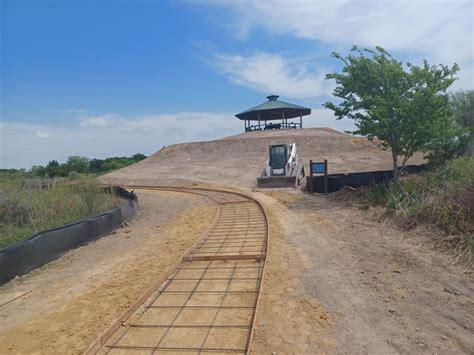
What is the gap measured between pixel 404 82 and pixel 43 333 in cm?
1374

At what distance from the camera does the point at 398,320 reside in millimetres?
4512

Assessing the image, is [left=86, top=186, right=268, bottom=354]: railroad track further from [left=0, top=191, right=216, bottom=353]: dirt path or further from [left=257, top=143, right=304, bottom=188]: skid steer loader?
[left=257, top=143, right=304, bottom=188]: skid steer loader

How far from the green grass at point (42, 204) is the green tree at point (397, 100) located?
10531mm

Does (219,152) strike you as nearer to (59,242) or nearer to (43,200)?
(43,200)

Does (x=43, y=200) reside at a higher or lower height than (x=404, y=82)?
A: lower

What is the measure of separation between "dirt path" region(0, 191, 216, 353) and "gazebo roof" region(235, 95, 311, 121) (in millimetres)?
33172

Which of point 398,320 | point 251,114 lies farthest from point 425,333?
point 251,114

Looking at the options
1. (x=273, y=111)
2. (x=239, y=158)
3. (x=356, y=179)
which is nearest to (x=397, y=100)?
(x=356, y=179)

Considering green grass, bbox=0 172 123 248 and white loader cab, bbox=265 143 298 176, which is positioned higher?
white loader cab, bbox=265 143 298 176

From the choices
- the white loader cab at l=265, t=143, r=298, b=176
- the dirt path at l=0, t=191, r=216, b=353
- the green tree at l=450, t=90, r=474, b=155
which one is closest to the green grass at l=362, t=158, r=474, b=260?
the dirt path at l=0, t=191, r=216, b=353

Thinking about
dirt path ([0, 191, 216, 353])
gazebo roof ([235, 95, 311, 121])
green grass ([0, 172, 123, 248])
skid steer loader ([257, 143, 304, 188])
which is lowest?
dirt path ([0, 191, 216, 353])

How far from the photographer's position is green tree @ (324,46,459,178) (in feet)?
41.4

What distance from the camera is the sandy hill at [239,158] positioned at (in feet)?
85.9

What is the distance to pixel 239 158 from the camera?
33.0 m
